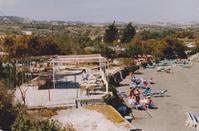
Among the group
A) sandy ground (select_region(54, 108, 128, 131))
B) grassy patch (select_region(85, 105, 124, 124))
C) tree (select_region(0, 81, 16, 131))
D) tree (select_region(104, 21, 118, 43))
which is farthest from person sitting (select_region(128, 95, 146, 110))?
tree (select_region(104, 21, 118, 43))

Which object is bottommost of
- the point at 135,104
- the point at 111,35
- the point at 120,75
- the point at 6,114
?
the point at 111,35

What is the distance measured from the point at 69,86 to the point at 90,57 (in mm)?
2502

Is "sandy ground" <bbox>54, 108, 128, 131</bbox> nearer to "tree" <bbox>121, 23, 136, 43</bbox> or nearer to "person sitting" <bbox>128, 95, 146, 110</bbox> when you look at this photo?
"person sitting" <bbox>128, 95, 146, 110</bbox>

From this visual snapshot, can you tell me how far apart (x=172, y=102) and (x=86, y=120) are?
39.3 feet

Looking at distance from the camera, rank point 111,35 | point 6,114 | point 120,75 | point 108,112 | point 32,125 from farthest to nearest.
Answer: point 111,35, point 120,75, point 108,112, point 6,114, point 32,125

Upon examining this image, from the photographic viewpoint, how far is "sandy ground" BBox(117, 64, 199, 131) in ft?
81.5

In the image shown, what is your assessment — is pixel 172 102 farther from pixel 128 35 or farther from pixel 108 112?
pixel 128 35

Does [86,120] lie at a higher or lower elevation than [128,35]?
higher

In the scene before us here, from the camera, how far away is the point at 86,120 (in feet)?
73.8

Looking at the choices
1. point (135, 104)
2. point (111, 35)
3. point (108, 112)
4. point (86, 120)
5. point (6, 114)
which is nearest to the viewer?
point (6, 114)

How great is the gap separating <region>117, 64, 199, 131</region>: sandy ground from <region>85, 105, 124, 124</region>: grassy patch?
1408 millimetres

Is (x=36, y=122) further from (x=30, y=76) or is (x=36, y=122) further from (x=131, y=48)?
(x=131, y=48)

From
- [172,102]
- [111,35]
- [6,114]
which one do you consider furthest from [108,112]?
[111,35]

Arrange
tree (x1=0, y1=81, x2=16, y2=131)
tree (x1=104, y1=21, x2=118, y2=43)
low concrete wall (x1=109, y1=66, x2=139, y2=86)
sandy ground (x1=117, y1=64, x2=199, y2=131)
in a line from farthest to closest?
tree (x1=104, y1=21, x2=118, y2=43) → low concrete wall (x1=109, y1=66, x2=139, y2=86) → sandy ground (x1=117, y1=64, x2=199, y2=131) → tree (x1=0, y1=81, x2=16, y2=131)
